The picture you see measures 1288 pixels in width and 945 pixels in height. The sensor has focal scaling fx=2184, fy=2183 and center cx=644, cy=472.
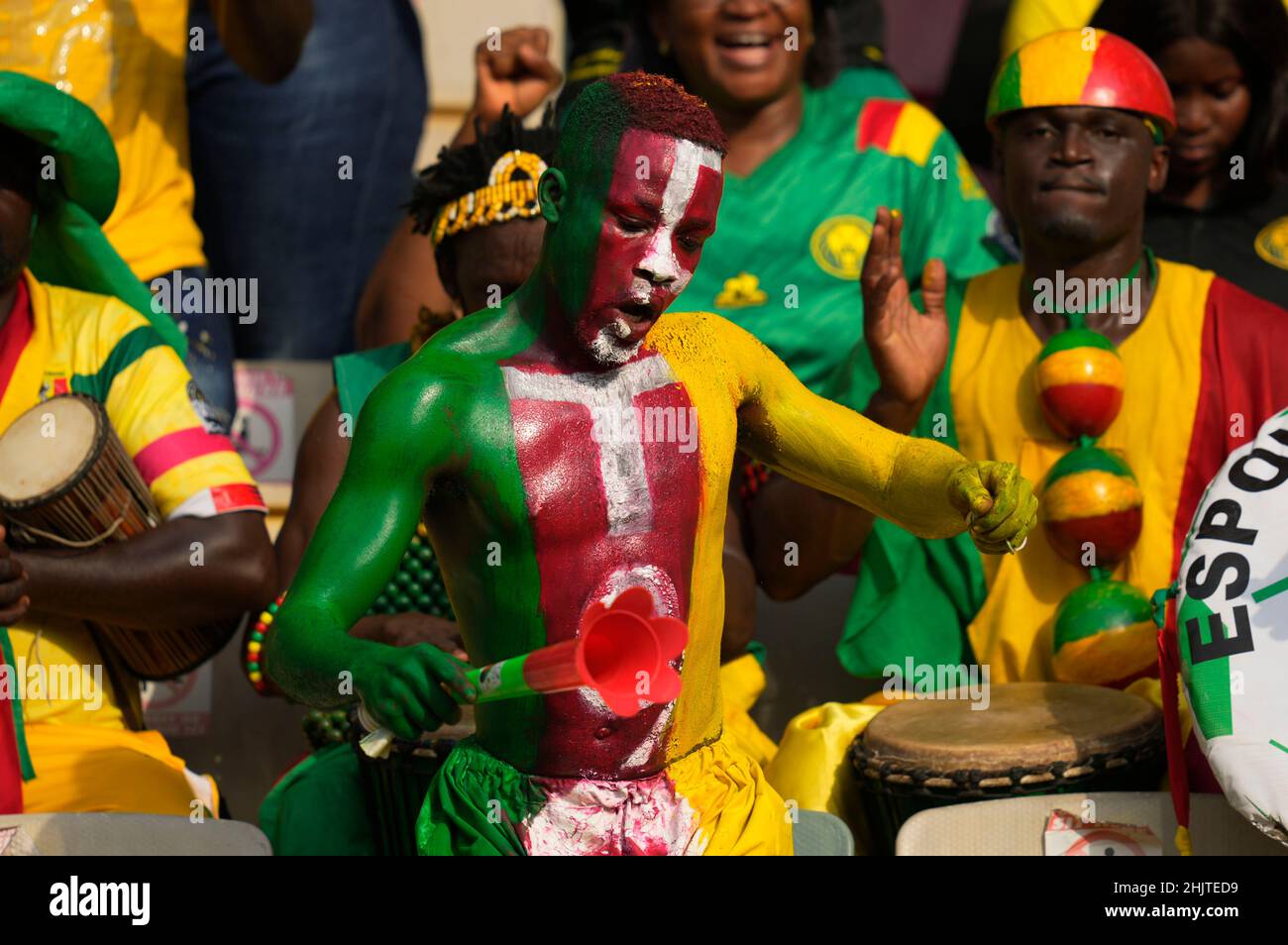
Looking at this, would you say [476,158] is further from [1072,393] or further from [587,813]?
[587,813]

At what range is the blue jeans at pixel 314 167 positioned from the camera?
5.70 m

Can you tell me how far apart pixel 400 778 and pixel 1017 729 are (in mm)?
1061

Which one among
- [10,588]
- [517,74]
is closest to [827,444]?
[10,588]

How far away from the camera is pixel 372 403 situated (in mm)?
2736

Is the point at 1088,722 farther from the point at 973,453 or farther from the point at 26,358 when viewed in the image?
the point at 26,358

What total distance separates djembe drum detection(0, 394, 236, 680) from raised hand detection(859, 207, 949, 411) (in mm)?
1345

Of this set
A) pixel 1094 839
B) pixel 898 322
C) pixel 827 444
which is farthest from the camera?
pixel 898 322

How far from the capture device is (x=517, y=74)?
4.76 meters

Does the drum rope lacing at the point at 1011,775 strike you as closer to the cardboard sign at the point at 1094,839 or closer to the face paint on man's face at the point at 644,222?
the cardboard sign at the point at 1094,839

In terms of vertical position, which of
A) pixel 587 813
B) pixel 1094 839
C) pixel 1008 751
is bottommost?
pixel 1094 839

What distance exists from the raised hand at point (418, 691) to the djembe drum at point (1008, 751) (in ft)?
4.72

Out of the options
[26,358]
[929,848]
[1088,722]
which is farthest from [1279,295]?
[26,358]

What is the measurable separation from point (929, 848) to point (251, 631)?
1388 mm

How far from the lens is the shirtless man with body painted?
8.95ft
